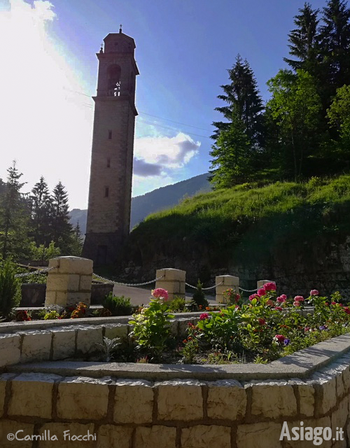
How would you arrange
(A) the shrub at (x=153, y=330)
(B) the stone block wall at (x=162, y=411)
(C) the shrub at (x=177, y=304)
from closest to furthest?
(B) the stone block wall at (x=162, y=411), (A) the shrub at (x=153, y=330), (C) the shrub at (x=177, y=304)

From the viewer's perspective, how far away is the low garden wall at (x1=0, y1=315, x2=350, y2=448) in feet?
8.80

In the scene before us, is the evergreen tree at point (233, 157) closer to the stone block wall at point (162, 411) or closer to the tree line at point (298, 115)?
the tree line at point (298, 115)

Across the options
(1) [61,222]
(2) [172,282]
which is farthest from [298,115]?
(1) [61,222]

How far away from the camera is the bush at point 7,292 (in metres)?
4.71

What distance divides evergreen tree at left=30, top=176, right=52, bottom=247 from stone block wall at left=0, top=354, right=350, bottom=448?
137 ft

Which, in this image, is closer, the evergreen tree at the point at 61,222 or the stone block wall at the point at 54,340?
the stone block wall at the point at 54,340

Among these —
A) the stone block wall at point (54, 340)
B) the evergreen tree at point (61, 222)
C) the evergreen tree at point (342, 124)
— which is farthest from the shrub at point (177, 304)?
the evergreen tree at point (61, 222)

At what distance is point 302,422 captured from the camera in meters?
2.75

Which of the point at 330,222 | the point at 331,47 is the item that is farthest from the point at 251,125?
the point at 330,222

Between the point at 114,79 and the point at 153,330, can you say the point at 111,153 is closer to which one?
the point at 114,79

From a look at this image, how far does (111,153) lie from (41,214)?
2273 cm

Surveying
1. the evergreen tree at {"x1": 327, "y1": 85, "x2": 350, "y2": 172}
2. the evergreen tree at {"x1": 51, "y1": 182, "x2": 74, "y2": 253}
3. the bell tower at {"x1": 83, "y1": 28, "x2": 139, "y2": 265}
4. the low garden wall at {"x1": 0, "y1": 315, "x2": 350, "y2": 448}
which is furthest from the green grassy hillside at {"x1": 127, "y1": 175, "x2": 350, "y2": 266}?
the evergreen tree at {"x1": 51, "y1": 182, "x2": 74, "y2": 253}

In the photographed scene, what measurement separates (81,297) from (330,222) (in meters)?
15.1

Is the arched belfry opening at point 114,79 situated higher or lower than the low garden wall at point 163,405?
higher
